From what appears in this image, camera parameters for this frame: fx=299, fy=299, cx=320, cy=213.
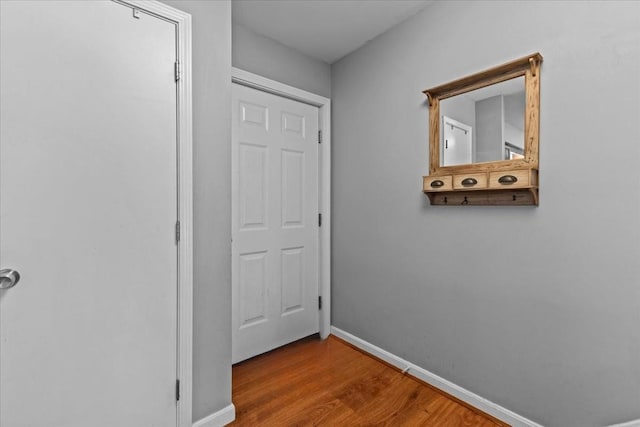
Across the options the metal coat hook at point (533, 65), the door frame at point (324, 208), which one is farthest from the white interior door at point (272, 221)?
the metal coat hook at point (533, 65)

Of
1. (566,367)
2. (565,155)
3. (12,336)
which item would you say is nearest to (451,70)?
(565,155)

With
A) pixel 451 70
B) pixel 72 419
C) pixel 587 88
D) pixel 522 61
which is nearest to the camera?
pixel 72 419

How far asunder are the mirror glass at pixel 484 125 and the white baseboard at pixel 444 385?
135 centimetres

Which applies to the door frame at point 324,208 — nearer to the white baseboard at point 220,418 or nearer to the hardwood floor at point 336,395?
the hardwood floor at point 336,395

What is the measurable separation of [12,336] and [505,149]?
227 cm

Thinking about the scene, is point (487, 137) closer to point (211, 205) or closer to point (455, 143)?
point (455, 143)

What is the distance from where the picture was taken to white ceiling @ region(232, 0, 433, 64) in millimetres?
1896

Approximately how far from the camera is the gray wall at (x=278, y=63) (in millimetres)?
2105

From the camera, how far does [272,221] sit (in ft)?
7.70

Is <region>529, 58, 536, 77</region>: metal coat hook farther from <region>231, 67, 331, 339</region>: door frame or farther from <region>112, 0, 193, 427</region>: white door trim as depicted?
<region>112, 0, 193, 427</region>: white door trim

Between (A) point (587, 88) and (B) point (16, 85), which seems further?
(A) point (587, 88)

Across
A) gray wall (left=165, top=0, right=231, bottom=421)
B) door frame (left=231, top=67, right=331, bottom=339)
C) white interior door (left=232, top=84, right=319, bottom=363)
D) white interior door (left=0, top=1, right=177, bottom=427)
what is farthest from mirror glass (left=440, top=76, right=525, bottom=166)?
white interior door (left=0, top=1, right=177, bottom=427)

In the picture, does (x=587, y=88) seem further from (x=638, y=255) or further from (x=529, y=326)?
(x=529, y=326)

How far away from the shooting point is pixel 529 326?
1.53 meters
